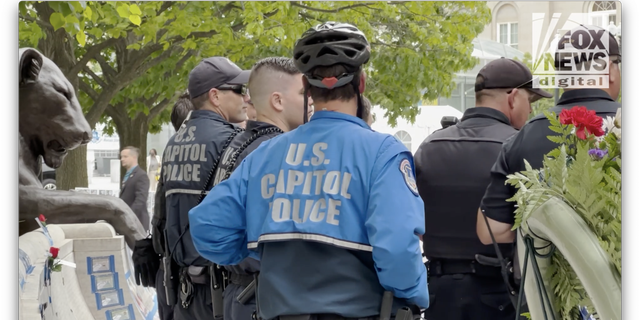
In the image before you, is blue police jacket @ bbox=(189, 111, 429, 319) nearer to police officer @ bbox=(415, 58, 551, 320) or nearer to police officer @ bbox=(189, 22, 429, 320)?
police officer @ bbox=(189, 22, 429, 320)

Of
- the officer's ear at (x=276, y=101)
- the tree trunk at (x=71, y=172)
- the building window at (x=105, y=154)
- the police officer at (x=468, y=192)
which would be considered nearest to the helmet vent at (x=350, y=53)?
the officer's ear at (x=276, y=101)

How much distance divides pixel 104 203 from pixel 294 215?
2.20m

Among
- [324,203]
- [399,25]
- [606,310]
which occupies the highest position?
[399,25]

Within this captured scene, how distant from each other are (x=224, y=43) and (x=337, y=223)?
11.1m

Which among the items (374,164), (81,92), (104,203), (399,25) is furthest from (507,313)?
(81,92)

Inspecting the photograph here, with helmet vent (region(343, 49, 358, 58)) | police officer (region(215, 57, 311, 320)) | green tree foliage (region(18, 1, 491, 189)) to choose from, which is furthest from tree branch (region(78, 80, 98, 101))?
helmet vent (region(343, 49, 358, 58))

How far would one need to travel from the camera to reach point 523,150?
13.5ft

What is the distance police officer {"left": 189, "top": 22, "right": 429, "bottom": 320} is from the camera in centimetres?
306

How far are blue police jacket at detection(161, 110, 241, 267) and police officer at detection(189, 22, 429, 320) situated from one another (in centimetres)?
179

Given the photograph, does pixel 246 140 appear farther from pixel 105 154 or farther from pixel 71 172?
pixel 105 154

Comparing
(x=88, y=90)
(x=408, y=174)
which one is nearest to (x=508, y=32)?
(x=88, y=90)

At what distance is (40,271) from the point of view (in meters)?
4.99
